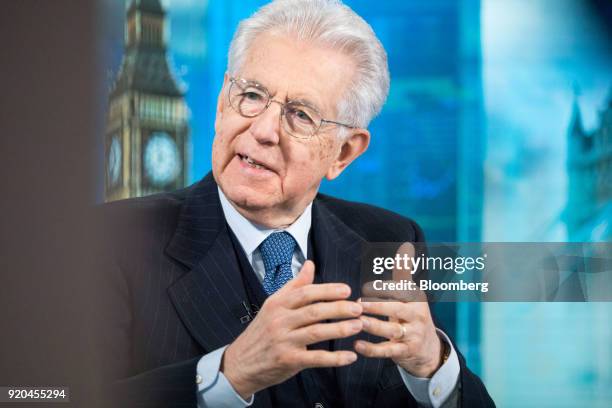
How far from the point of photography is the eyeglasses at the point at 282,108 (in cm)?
169

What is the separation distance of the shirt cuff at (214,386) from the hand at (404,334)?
0.93 feet

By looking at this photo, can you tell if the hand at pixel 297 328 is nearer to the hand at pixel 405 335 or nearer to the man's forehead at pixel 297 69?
the hand at pixel 405 335

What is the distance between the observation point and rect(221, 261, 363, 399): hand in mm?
1466

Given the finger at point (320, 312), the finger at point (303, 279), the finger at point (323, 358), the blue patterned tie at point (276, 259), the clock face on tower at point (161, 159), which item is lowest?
the finger at point (323, 358)

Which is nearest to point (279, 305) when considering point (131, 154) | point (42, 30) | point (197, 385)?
point (197, 385)

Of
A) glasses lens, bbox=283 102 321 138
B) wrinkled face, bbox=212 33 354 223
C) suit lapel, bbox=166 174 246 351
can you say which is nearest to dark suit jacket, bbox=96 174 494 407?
suit lapel, bbox=166 174 246 351

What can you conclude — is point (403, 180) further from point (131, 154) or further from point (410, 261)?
point (131, 154)

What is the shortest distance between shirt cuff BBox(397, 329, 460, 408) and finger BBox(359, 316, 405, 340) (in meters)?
0.15

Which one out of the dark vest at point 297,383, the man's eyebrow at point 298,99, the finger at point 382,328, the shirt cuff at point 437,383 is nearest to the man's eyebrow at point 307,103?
the man's eyebrow at point 298,99

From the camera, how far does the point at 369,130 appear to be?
6.00 ft

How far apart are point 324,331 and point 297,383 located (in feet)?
1.09

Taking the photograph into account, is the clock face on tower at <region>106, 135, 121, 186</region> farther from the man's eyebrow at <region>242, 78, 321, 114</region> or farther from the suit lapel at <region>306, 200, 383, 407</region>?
the suit lapel at <region>306, 200, 383, 407</region>

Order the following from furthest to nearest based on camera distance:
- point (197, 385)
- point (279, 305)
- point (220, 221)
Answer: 1. point (220, 221)
2. point (197, 385)
3. point (279, 305)

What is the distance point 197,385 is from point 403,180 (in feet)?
2.24
